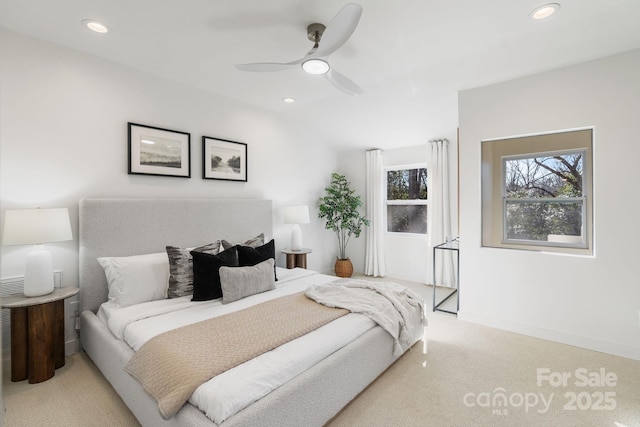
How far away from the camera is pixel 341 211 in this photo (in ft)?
16.7

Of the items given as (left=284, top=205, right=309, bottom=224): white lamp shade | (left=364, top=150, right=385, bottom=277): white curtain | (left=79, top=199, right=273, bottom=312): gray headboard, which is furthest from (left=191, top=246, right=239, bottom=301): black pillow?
(left=364, top=150, right=385, bottom=277): white curtain

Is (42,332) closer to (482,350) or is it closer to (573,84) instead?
(482,350)

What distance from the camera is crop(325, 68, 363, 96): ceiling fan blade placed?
249cm

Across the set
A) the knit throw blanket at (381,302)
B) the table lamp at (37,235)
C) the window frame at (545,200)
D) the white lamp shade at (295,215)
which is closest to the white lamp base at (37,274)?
the table lamp at (37,235)

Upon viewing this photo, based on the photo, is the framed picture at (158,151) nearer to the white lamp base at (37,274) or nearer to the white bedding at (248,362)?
the white lamp base at (37,274)

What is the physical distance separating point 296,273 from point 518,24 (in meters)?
2.96

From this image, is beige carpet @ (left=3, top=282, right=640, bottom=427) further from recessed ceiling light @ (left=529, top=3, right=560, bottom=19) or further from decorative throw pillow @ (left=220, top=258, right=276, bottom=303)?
recessed ceiling light @ (left=529, top=3, right=560, bottom=19)

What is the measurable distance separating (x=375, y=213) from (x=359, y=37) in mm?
3227

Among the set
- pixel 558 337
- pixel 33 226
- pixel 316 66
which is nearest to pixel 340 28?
pixel 316 66

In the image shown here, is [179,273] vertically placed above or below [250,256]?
below

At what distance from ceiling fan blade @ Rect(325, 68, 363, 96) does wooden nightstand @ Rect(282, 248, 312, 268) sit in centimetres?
226

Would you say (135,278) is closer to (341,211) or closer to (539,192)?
(341,211)

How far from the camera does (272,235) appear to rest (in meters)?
4.30

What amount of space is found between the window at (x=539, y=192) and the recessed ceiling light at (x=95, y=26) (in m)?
3.63
